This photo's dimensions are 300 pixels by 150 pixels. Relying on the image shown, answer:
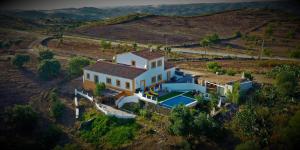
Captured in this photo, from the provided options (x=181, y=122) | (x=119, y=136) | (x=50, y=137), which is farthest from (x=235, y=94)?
(x=50, y=137)

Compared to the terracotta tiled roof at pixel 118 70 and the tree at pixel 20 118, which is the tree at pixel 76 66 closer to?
the terracotta tiled roof at pixel 118 70

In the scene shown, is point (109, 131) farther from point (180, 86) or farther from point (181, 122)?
point (180, 86)

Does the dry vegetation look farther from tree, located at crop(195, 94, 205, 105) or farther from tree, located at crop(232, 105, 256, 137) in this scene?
tree, located at crop(232, 105, 256, 137)

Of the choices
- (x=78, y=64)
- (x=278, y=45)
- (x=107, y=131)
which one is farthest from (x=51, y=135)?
(x=278, y=45)

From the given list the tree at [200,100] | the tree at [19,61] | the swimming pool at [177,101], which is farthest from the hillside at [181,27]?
the tree at [200,100]

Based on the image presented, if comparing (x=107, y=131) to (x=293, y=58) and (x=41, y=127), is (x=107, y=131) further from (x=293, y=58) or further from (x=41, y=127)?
(x=293, y=58)
